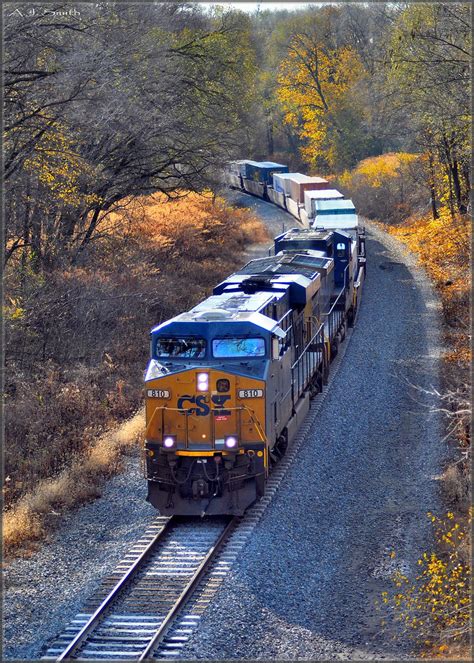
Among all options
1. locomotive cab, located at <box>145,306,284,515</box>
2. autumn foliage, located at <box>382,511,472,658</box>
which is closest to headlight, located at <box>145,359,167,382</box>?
locomotive cab, located at <box>145,306,284,515</box>

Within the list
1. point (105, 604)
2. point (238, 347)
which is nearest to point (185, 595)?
point (105, 604)

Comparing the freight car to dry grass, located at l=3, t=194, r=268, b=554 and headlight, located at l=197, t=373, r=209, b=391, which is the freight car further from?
dry grass, located at l=3, t=194, r=268, b=554

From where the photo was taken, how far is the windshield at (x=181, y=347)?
13.4 meters

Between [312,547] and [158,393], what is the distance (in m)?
3.38

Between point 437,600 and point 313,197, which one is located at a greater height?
point 313,197

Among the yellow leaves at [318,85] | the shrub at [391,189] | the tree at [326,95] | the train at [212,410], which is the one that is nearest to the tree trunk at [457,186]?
the shrub at [391,189]

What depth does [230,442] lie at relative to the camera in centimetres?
1316

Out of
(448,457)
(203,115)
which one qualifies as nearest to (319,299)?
(448,457)

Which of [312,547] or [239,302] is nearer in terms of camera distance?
[312,547]

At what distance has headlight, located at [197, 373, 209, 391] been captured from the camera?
13141 millimetres

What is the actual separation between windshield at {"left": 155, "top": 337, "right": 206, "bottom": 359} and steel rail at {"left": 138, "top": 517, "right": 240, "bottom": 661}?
2750 millimetres

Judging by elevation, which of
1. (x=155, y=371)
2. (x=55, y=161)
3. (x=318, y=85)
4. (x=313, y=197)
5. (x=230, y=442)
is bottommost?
(x=230, y=442)

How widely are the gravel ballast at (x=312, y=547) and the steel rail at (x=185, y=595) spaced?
39cm

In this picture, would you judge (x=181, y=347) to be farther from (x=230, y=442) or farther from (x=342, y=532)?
(x=342, y=532)
